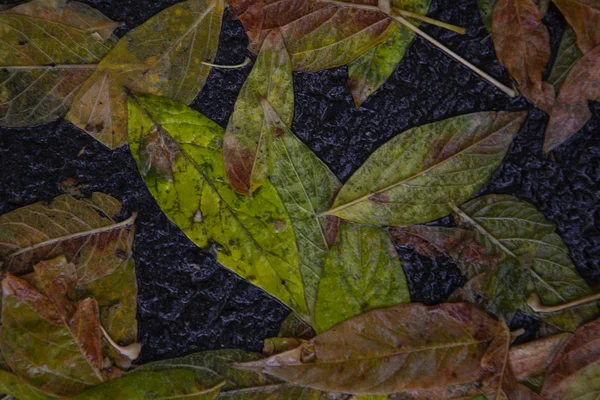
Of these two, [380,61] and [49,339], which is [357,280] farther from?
[49,339]

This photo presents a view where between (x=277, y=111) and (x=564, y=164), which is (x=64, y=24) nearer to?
(x=277, y=111)

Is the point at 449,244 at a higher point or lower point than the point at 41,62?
lower

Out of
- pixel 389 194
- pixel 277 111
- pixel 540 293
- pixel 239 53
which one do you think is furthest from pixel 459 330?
pixel 239 53

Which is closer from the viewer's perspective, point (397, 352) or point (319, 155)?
point (397, 352)

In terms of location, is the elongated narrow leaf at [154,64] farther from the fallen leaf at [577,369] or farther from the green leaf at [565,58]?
the fallen leaf at [577,369]

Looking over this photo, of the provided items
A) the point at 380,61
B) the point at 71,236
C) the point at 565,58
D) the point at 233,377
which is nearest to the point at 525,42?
the point at 565,58

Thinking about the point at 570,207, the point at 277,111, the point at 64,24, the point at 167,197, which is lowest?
the point at 167,197

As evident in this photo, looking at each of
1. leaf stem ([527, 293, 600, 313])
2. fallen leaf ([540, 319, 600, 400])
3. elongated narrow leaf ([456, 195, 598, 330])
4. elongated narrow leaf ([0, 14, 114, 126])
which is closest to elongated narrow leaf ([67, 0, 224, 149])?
elongated narrow leaf ([0, 14, 114, 126])
